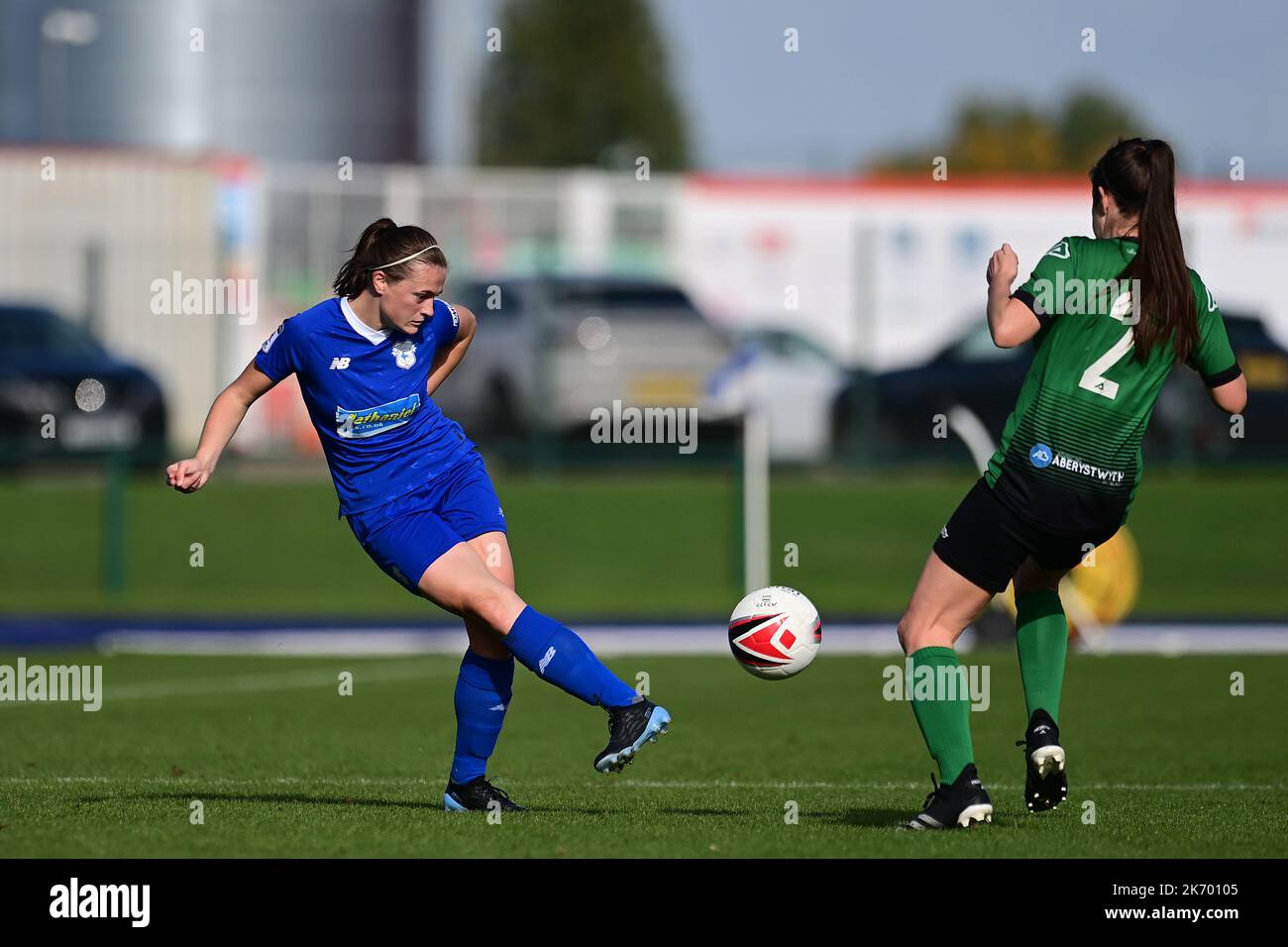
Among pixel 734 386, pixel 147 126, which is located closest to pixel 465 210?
pixel 147 126

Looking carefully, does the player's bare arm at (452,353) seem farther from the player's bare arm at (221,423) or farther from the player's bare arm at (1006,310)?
the player's bare arm at (1006,310)

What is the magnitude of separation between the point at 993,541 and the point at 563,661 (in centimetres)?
148

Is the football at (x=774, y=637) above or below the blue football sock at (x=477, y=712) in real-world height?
above

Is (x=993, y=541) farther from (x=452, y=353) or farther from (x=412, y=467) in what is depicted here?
(x=452, y=353)

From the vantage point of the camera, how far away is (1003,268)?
623 cm

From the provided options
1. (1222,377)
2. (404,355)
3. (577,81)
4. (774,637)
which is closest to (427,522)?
(404,355)

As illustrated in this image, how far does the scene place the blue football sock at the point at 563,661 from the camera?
6.54m

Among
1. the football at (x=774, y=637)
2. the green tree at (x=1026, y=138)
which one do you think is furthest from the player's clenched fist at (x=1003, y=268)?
the green tree at (x=1026, y=138)

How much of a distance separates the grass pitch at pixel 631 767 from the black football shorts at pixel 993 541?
2.75ft

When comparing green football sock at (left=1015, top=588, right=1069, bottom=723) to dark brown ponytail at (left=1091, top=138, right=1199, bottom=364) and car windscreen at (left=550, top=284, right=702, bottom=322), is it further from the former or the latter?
car windscreen at (left=550, top=284, right=702, bottom=322)

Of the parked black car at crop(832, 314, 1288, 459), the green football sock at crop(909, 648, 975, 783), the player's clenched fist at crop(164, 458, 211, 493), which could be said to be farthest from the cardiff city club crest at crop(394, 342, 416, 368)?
the parked black car at crop(832, 314, 1288, 459)

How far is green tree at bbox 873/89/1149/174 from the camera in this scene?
82.8m

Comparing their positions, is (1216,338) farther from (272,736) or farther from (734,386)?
(734,386)
